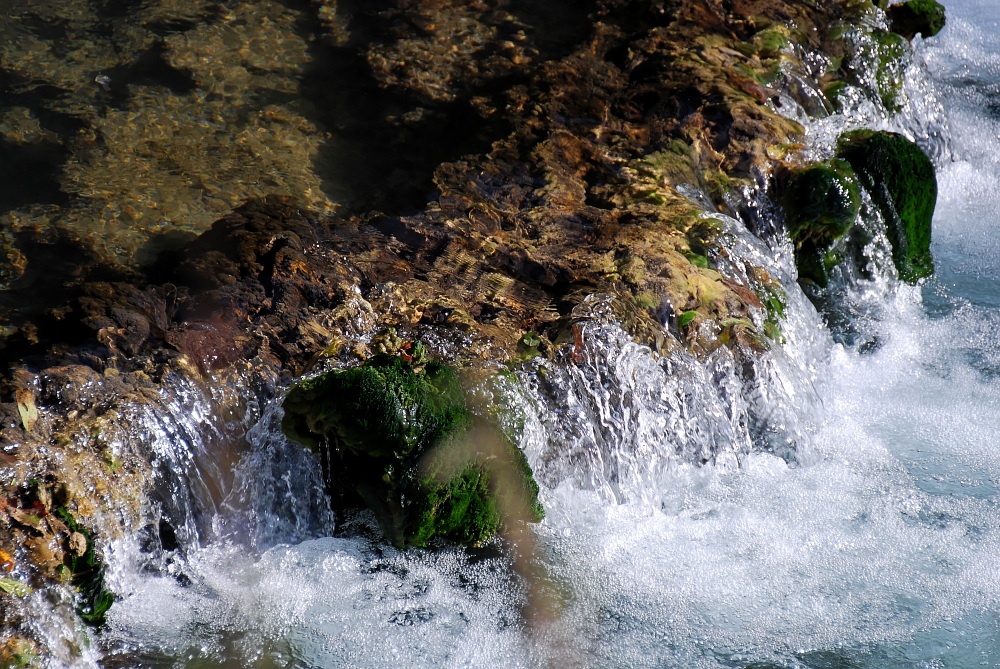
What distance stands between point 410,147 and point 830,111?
282 centimetres

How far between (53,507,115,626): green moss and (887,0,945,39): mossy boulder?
6714mm

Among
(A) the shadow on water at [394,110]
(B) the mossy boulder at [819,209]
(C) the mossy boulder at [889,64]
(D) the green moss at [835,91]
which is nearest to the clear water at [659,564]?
(B) the mossy boulder at [819,209]

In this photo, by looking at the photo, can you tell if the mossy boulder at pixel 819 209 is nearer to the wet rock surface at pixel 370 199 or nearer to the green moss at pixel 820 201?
the green moss at pixel 820 201

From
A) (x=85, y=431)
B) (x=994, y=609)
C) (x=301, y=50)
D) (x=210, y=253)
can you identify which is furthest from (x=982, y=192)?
(x=85, y=431)

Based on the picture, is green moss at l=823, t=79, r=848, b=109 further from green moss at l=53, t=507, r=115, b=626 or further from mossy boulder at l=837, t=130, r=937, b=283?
green moss at l=53, t=507, r=115, b=626

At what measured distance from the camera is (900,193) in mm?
5277

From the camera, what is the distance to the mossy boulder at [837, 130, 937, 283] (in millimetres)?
5242

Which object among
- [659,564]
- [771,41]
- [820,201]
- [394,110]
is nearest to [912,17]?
[771,41]

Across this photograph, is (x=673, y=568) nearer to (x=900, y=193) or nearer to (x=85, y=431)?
(x=85, y=431)

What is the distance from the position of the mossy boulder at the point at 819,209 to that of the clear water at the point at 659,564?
784 mm

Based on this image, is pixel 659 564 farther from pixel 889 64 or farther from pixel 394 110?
pixel 889 64

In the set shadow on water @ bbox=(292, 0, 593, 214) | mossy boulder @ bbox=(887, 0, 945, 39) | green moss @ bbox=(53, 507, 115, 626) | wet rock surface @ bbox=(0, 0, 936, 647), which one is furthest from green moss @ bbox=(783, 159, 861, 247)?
green moss @ bbox=(53, 507, 115, 626)

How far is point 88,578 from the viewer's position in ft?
9.96

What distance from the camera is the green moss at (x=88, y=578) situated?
300cm
